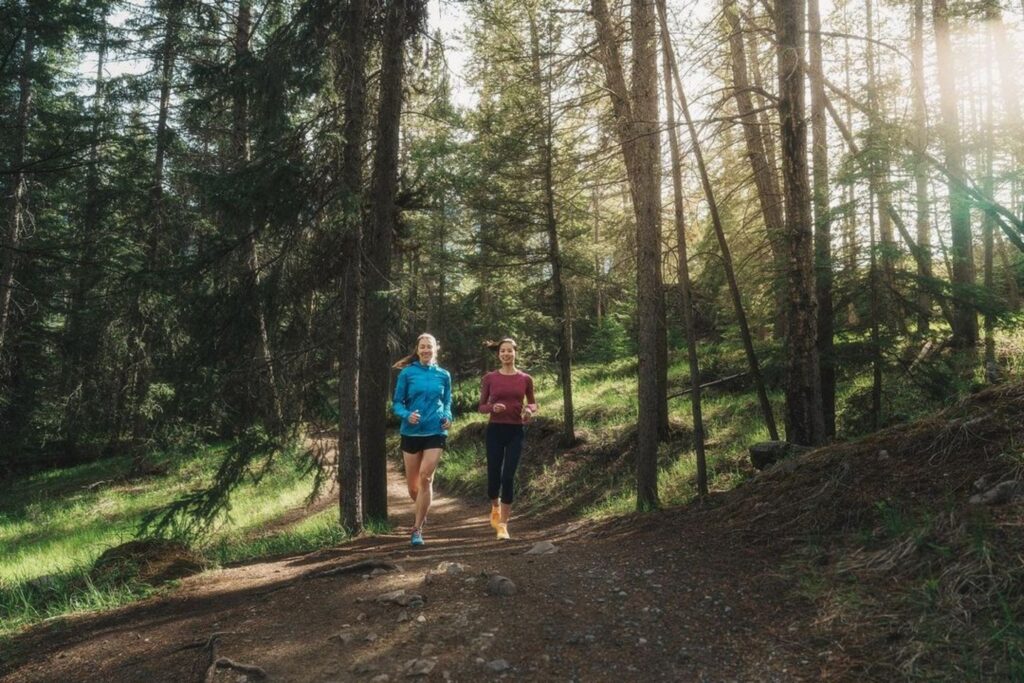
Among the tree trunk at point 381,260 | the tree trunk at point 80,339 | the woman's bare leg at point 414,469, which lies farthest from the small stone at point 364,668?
the tree trunk at point 80,339

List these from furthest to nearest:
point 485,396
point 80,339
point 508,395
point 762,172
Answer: point 80,339
point 762,172
point 485,396
point 508,395

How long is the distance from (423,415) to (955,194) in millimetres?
6171

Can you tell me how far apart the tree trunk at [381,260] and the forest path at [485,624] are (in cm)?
385

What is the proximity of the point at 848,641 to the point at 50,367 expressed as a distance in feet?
89.3

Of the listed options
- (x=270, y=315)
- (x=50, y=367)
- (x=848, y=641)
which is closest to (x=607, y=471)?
(x=270, y=315)

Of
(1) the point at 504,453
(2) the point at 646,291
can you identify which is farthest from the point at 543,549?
(2) the point at 646,291

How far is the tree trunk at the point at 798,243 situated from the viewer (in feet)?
24.3

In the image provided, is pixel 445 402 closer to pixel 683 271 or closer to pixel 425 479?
pixel 425 479

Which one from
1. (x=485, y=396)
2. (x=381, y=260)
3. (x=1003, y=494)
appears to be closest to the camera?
(x=1003, y=494)

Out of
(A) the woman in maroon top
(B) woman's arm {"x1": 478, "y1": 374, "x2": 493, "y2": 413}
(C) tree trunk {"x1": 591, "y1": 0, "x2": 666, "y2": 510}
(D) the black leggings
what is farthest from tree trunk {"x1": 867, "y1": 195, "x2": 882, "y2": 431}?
(B) woman's arm {"x1": 478, "y1": 374, "x2": 493, "y2": 413}

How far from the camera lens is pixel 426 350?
6.77 metres

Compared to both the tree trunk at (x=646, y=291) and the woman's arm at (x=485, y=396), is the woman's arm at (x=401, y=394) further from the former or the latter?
the tree trunk at (x=646, y=291)

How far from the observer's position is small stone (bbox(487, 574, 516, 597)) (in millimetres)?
4535

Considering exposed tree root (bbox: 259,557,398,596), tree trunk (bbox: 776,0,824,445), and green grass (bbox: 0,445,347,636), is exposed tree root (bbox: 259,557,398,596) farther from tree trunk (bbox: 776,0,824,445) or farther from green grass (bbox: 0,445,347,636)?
tree trunk (bbox: 776,0,824,445)
